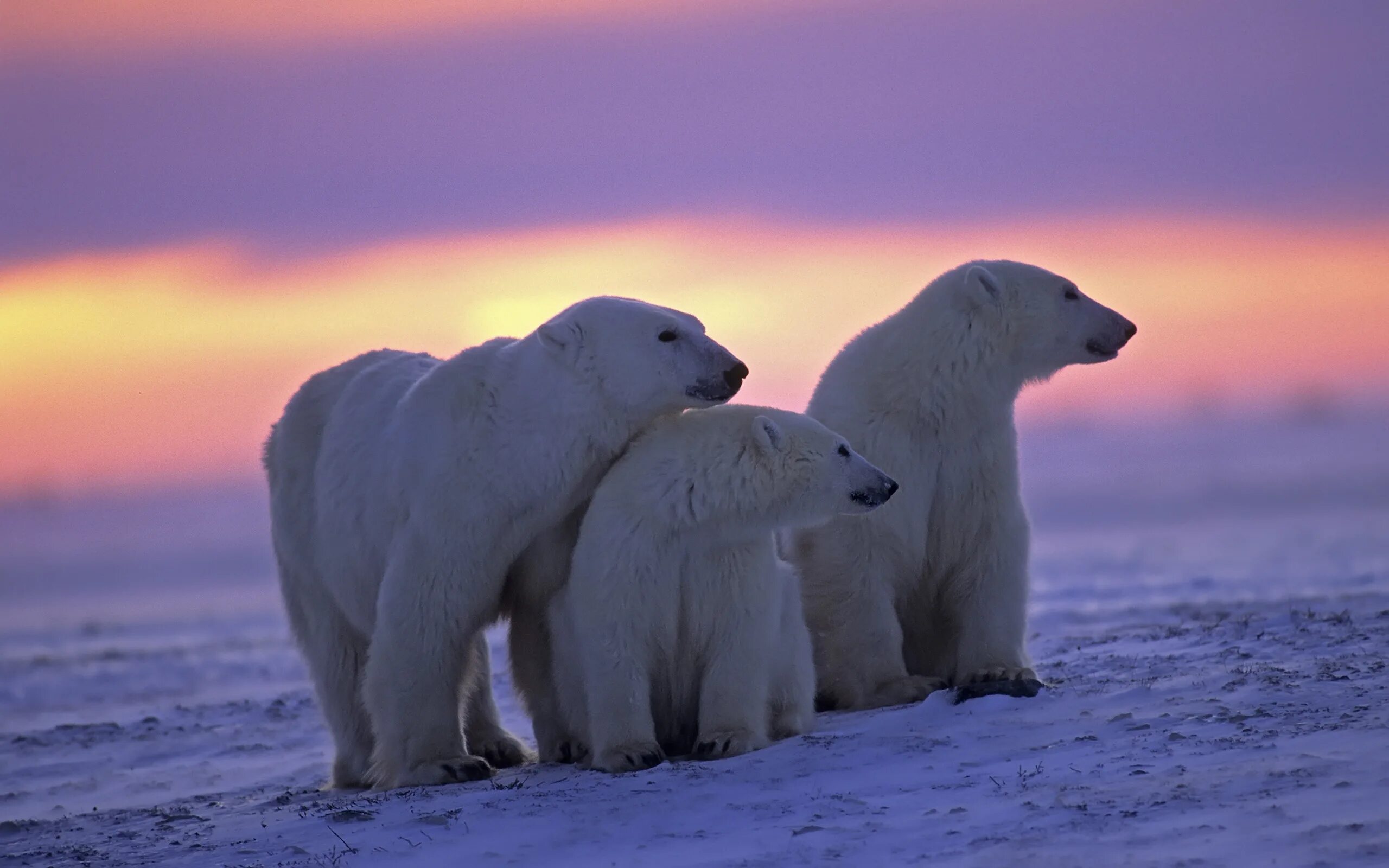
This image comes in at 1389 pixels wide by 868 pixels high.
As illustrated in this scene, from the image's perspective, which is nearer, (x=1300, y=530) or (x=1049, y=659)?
(x=1049, y=659)

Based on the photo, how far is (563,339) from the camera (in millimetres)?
5801

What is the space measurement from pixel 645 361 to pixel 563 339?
0.32m

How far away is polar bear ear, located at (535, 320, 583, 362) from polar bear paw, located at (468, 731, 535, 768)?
178 cm

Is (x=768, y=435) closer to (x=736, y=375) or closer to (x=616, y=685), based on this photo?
(x=736, y=375)

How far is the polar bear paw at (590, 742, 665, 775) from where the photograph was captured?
5375mm

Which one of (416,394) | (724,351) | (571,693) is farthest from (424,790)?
(724,351)

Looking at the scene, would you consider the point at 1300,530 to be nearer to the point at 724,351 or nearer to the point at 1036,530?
the point at 1036,530

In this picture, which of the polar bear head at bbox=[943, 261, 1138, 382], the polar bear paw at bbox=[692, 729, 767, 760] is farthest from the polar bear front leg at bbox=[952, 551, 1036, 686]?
the polar bear paw at bbox=[692, 729, 767, 760]

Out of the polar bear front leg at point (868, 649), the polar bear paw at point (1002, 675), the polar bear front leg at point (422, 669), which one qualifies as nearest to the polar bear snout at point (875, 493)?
the polar bear front leg at point (868, 649)

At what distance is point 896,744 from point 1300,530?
747 inches

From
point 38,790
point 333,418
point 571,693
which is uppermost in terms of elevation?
point 333,418

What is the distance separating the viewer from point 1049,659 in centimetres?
813

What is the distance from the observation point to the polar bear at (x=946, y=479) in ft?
21.2

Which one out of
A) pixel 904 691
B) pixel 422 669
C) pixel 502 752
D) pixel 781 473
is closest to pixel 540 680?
pixel 422 669
